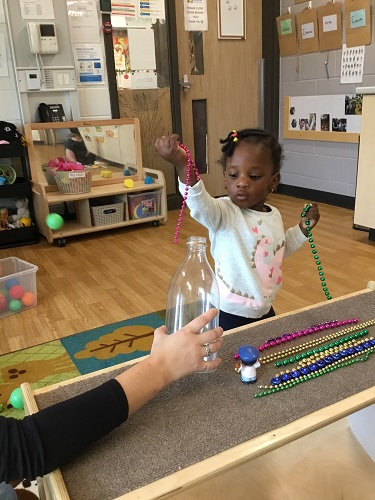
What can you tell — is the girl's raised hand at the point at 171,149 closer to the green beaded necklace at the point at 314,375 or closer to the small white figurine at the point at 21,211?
the green beaded necklace at the point at 314,375

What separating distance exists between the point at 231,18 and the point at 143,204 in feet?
6.43

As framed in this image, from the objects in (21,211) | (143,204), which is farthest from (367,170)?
(21,211)

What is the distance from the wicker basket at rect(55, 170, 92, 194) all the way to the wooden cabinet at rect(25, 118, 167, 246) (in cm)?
4

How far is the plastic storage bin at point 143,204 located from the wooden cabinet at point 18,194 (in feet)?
2.40

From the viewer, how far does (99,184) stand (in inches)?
145

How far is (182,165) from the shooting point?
3.52 ft

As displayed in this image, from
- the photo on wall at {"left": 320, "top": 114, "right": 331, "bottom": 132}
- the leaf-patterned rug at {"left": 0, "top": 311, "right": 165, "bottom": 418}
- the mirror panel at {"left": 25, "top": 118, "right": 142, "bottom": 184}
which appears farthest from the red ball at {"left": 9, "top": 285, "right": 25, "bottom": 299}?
the photo on wall at {"left": 320, "top": 114, "right": 331, "bottom": 132}

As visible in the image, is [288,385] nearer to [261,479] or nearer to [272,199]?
[261,479]

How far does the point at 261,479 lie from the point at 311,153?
11.6 ft

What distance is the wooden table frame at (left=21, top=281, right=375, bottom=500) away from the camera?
0.63 m

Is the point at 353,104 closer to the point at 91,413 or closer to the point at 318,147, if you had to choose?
the point at 318,147

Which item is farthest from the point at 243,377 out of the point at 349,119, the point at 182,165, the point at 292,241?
the point at 349,119

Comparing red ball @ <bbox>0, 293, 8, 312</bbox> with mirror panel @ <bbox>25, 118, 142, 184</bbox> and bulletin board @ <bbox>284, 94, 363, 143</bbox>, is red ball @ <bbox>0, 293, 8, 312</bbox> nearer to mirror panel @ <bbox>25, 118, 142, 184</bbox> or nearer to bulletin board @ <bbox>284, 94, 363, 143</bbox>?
mirror panel @ <bbox>25, 118, 142, 184</bbox>

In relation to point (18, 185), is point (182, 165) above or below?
above
